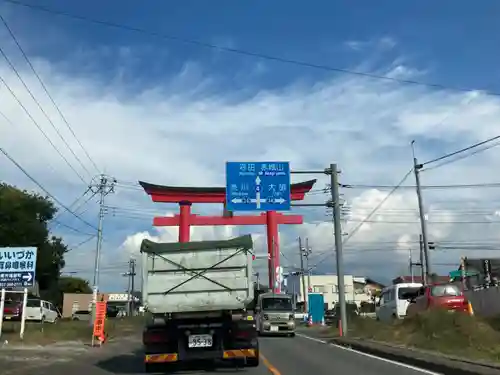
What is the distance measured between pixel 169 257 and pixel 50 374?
365 cm

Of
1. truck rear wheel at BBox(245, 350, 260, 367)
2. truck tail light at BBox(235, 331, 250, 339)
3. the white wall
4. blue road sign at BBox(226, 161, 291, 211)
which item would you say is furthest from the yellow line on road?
the white wall

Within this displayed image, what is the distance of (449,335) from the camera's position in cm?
1831

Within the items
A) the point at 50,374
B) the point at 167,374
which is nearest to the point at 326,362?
the point at 167,374

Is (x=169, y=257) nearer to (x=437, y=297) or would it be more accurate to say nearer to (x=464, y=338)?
(x=464, y=338)

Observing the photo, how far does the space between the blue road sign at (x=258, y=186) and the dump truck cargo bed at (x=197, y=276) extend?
475 inches

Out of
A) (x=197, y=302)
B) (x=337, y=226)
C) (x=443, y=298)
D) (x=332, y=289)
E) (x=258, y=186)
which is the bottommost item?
(x=197, y=302)

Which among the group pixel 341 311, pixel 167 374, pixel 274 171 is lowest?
pixel 167 374

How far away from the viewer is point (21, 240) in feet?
176

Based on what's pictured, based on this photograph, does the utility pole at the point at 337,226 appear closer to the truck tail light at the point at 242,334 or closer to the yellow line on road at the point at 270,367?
the yellow line on road at the point at 270,367

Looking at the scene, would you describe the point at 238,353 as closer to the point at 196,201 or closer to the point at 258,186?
the point at 258,186

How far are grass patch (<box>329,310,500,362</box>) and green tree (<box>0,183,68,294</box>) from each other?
4010 cm

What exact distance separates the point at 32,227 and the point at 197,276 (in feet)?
150

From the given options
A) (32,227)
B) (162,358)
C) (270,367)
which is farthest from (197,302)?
(32,227)

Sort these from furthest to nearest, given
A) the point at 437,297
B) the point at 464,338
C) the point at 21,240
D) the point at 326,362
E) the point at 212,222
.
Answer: the point at 21,240 < the point at 212,222 < the point at 437,297 < the point at 464,338 < the point at 326,362
